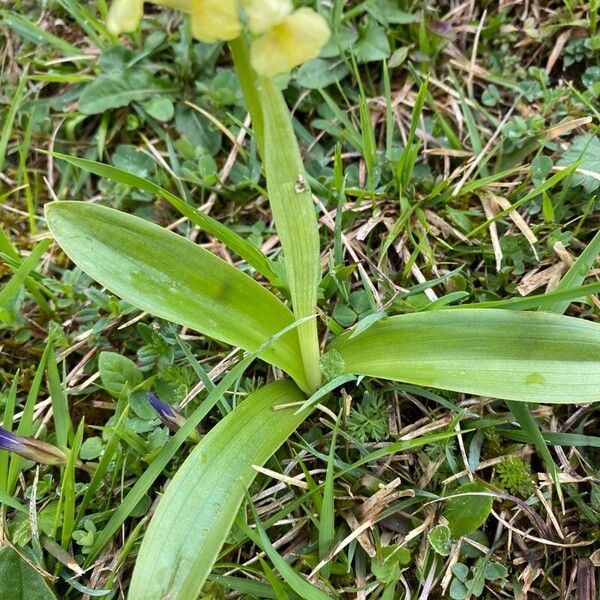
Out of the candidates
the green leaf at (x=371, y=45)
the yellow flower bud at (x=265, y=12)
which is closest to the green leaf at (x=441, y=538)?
the yellow flower bud at (x=265, y=12)

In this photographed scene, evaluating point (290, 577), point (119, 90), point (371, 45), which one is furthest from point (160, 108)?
point (290, 577)

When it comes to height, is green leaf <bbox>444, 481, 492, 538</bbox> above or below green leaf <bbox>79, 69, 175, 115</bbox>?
below

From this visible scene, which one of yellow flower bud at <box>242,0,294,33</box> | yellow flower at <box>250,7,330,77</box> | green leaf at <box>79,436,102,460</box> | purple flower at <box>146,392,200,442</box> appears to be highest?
yellow flower bud at <box>242,0,294,33</box>

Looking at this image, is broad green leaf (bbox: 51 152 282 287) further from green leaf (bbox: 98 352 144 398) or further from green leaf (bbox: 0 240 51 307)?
green leaf (bbox: 98 352 144 398)

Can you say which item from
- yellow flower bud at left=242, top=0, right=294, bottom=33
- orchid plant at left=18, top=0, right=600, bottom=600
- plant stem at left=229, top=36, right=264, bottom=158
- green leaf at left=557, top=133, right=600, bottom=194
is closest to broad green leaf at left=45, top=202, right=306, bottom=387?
orchid plant at left=18, top=0, right=600, bottom=600

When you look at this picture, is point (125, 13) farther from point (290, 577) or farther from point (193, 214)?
point (290, 577)

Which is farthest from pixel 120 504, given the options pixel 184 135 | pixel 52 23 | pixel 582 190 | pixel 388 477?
pixel 52 23

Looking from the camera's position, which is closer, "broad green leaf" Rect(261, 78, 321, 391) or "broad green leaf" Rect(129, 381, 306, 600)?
"broad green leaf" Rect(261, 78, 321, 391)
